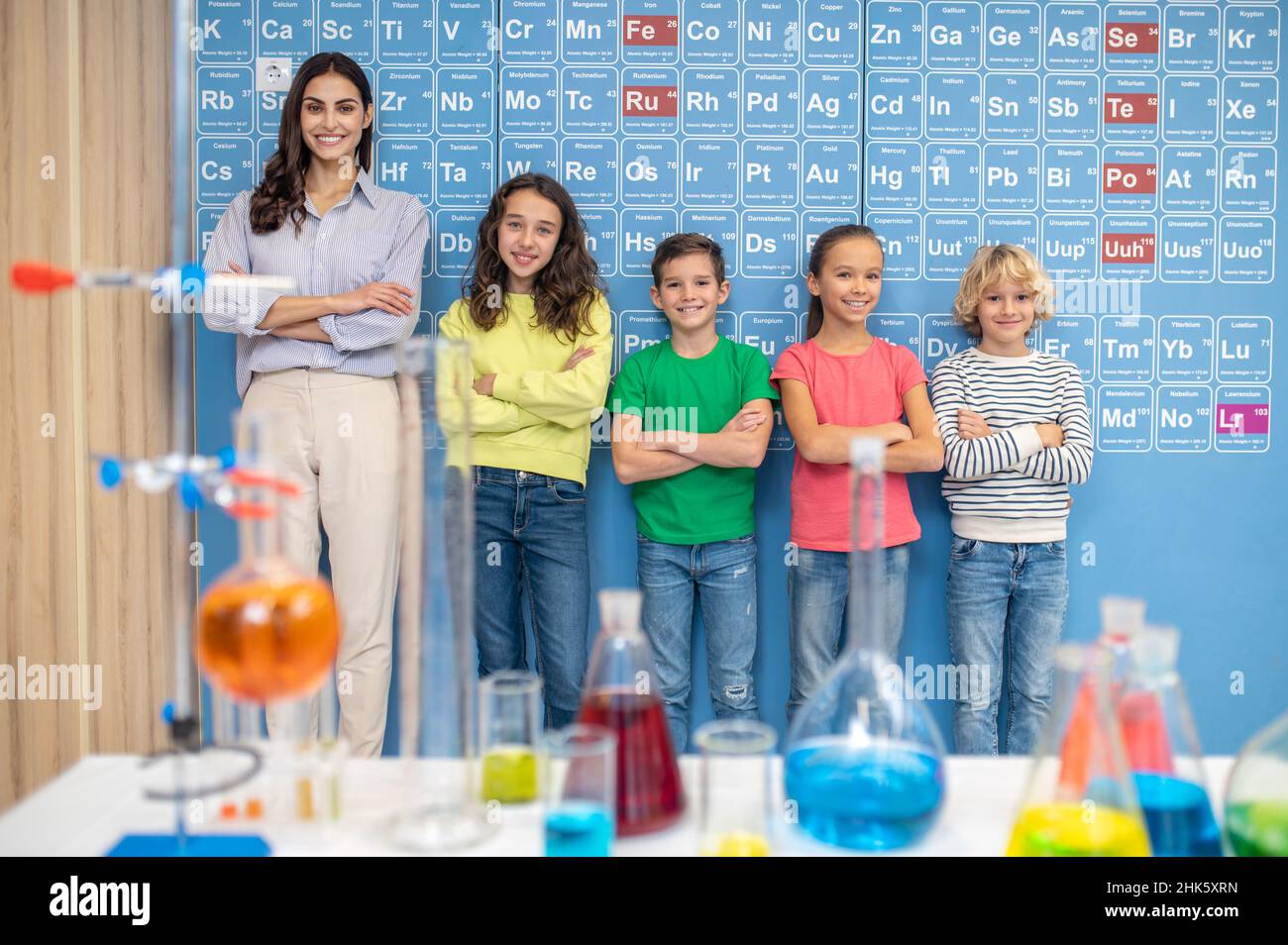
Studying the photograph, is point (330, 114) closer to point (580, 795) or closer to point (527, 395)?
point (527, 395)

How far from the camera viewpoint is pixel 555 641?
8.77ft

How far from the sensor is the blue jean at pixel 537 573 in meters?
2.61

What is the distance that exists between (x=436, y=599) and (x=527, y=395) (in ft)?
5.18

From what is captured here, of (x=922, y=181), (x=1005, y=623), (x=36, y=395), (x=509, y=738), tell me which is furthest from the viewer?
(x=922, y=181)

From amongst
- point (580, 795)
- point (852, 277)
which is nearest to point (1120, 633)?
point (580, 795)

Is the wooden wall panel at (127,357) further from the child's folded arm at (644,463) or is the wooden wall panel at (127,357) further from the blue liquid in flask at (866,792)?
the blue liquid in flask at (866,792)

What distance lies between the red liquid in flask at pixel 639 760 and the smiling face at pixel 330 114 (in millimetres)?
2041

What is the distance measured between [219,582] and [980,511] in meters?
2.19

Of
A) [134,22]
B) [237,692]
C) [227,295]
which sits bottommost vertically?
[237,692]

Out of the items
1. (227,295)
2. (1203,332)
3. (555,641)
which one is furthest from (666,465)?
(1203,332)

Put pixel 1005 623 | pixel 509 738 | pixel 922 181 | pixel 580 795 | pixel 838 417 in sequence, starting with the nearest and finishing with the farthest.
→ pixel 580 795, pixel 509 738, pixel 838 417, pixel 1005 623, pixel 922 181

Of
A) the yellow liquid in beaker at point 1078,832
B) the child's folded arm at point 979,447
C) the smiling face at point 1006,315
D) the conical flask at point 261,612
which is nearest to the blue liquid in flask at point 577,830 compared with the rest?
the conical flask at point 261,612

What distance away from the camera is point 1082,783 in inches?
33.3
